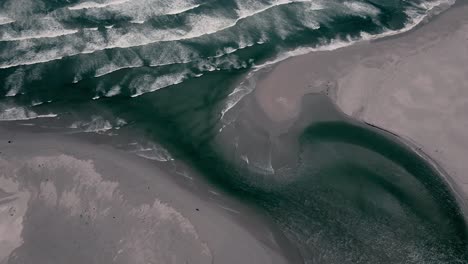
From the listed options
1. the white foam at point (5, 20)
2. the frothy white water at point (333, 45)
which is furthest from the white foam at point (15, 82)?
the frothy white water at point (333, 45)

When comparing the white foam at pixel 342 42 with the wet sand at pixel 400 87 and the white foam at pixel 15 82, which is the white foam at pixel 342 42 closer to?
the wet sand at pixel 400 87

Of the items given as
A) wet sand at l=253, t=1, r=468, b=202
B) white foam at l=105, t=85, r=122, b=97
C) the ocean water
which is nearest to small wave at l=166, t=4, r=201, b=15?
the ocean water

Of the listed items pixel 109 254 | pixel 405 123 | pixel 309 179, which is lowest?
pixel 109 254

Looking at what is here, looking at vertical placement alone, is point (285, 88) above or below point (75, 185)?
above

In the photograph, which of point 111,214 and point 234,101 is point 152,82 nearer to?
point 234,101

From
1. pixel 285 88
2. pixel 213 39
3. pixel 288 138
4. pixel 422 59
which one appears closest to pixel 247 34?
pixel 213 39

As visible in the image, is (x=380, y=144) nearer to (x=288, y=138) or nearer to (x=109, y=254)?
(x=288, y=138)
